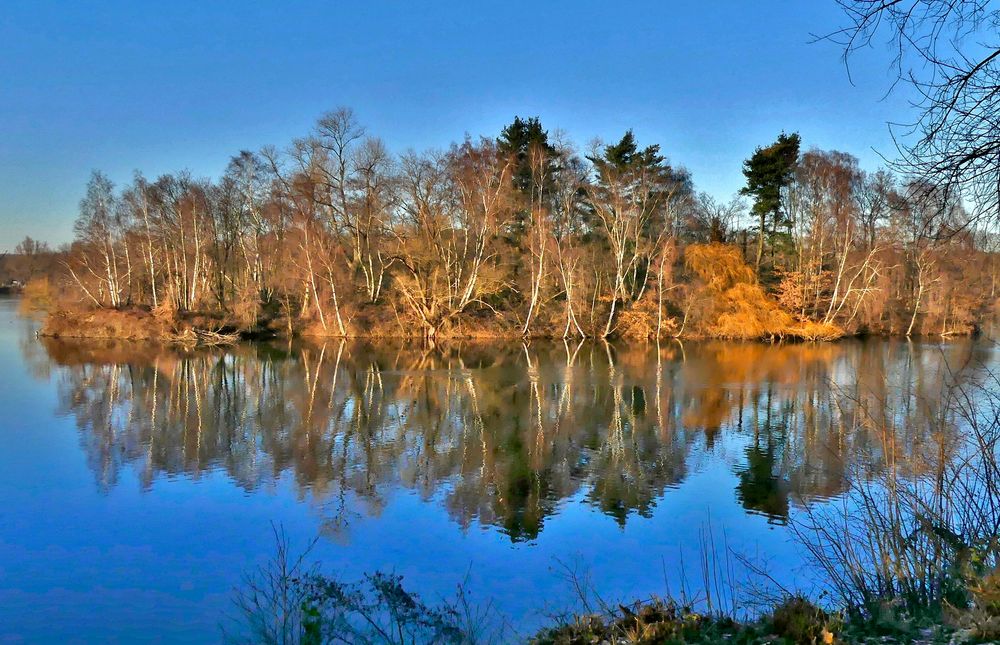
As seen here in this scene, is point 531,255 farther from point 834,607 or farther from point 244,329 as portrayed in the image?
point 834,607

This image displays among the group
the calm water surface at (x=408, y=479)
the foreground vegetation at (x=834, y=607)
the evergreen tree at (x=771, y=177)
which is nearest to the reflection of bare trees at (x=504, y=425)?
the calm water surface at (x=408, y=479)

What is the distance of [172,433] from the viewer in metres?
14.5

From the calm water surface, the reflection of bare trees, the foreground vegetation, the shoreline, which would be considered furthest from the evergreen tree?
the foreground vegetation

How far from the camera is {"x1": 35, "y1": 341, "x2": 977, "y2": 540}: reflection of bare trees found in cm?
1038

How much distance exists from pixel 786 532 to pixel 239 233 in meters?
41.7

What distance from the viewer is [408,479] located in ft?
36.8

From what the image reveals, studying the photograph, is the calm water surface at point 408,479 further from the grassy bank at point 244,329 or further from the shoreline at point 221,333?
the grassy bank at point 244,329

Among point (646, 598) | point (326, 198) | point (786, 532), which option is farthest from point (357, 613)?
point (326, 198)

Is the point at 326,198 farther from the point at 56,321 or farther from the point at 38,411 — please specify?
the point at 38,411

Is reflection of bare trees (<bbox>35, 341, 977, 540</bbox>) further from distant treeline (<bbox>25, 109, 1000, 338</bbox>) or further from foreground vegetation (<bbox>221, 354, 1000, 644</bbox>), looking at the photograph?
distant treeline (<bbox>25, 109, 1000, 338</bbox>)

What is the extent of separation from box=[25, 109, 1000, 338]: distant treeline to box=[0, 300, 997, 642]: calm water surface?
46.7 feet

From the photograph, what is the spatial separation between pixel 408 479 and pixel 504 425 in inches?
174

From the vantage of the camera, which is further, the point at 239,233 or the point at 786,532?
the point at 239,233

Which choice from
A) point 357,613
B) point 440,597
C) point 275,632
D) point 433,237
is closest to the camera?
point 275,632
